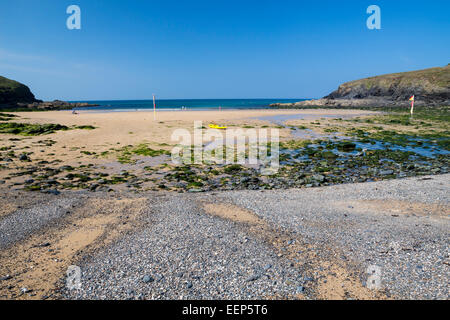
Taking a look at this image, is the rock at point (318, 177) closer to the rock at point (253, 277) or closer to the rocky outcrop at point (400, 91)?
the rock at point (253, 277)

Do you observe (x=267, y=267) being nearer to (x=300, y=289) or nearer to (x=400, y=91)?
(x=300, y=289)

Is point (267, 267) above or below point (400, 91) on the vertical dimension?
below

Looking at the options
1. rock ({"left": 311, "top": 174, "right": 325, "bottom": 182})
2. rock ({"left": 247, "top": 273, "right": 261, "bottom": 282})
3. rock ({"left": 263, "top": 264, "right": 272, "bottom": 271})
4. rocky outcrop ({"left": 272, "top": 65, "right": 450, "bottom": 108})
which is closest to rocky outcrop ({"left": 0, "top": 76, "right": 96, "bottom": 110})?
rocky outcrop ({"left": 272, "top": 65, "right": 450, "bottom": 108})

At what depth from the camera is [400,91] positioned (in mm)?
86875

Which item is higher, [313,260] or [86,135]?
[86,135]

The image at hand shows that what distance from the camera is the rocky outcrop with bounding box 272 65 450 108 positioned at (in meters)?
75.1

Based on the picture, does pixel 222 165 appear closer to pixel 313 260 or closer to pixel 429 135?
pixel 313 260

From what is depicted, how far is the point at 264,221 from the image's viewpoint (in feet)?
26.9

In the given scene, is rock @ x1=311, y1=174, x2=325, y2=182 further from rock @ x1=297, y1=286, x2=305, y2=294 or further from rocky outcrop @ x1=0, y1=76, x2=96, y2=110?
rocky outcrop @ x1=0, y1=76, x2=96, y2=110

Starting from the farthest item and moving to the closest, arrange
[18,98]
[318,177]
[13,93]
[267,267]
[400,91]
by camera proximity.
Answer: [18,98] → [13,93] → [400,91] → [318,177] → [267,267]

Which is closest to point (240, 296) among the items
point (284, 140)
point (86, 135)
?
point (284, 140)

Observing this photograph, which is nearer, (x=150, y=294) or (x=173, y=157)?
(x=150, y=294)

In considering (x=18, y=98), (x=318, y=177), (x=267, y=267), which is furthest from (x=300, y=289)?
(x=18, y=98)
